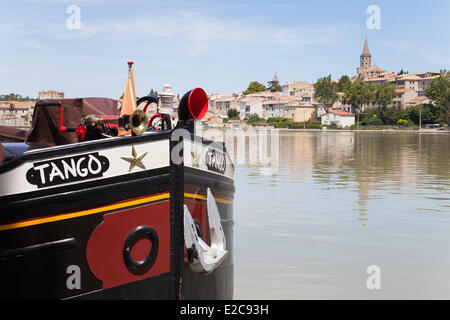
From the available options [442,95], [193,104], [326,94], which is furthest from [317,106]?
[193,104]

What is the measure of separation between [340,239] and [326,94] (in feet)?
482

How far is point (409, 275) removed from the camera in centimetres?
855

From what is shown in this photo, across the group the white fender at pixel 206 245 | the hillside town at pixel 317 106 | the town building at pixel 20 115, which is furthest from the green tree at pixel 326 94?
the white fender at pixel 206 245

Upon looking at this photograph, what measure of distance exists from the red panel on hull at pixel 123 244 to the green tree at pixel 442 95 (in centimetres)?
12820

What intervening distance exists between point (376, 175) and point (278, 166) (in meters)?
5.66

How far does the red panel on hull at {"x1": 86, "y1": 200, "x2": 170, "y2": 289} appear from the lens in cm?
532

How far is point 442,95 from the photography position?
132250mm

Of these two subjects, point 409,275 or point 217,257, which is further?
point 409,275

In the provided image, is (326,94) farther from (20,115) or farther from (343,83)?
(20,115)

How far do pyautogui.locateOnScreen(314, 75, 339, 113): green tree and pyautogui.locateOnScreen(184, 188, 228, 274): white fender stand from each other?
151443 millimetres

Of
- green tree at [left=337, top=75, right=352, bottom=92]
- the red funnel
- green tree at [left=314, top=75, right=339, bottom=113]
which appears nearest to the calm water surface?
the red funnel

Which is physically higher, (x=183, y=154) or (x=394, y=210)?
(x=183, y=154)
